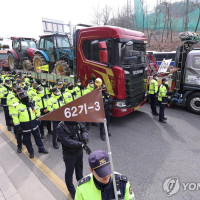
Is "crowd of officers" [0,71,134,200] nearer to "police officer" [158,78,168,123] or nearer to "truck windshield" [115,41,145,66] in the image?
"truck windshield" [115,41,145,66]

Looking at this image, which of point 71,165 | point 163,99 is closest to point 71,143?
point 71,165

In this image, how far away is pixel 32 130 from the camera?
402 centimetres

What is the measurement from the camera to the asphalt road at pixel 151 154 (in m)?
3.14

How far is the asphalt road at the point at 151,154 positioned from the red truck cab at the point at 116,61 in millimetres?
867

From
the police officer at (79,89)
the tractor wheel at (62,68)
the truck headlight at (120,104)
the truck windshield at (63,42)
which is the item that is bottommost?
the truck headlight at (120,104)

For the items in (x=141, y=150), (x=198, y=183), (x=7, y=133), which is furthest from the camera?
(x=7, y=133)

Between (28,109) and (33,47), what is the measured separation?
35.9ft

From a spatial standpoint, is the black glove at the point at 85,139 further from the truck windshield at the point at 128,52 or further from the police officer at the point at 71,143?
the truck windshield at the point at 128,52

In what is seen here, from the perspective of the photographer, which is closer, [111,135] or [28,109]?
[28,109]

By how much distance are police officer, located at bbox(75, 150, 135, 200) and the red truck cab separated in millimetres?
3832

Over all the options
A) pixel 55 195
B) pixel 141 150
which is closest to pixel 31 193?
pixel 55 195

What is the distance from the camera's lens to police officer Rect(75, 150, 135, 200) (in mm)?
1488

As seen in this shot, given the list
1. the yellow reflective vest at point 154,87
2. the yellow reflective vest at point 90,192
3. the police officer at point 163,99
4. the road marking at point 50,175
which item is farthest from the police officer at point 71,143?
the yellow reflective vest at point 154,87

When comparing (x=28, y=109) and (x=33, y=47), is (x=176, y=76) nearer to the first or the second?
(x=28, y=109)
